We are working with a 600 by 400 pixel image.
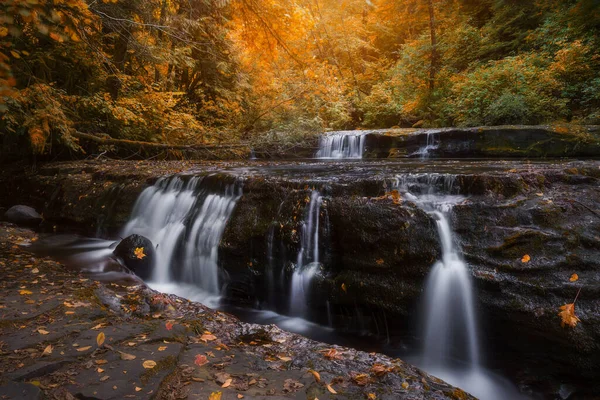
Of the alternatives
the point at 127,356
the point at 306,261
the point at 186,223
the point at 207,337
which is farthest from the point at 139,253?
the point at 127,356

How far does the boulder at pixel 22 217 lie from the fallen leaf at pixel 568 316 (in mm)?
9681

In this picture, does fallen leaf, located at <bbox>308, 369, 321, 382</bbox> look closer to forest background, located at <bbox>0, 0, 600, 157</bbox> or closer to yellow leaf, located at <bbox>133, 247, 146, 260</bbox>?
forest background, located at <bbox>0, 0, 600, 157</bbox>

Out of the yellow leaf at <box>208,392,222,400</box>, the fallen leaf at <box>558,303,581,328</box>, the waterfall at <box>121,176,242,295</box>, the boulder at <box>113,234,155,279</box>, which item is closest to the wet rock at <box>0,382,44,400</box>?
the yellow leaf at <box>208,392,222,400</box>

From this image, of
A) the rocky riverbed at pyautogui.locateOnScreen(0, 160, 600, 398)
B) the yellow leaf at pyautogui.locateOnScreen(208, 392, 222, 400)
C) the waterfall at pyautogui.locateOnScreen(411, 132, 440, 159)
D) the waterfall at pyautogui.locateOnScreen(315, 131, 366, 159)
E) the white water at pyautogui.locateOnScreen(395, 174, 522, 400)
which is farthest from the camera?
the waterfall at pyautogui.locateOnScreen(315, 131, 366, 159)

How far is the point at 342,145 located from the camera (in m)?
11.6

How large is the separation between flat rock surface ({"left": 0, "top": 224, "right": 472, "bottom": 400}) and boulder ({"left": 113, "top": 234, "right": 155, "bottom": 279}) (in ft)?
5.18

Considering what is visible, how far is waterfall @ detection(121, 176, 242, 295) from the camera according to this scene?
530 cm

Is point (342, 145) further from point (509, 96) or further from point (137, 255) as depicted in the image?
point (137, 255)

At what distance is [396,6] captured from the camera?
45.2 feet

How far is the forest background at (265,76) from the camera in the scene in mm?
6859

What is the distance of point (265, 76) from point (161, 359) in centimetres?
1243

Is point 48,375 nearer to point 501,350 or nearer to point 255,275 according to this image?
point 255,275

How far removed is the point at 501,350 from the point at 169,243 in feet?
16.3

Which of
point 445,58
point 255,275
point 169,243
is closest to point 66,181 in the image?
point 169,243
